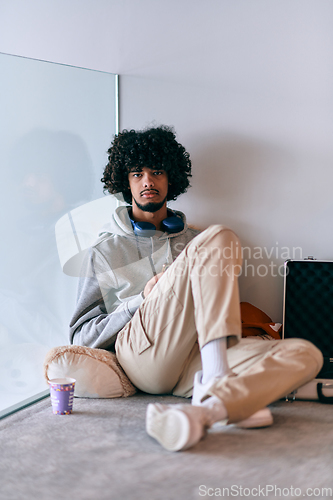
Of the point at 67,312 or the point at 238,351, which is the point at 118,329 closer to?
the point at 67,312

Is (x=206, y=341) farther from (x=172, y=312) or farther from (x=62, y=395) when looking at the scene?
(x=62, y=395)

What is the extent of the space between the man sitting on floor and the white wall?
0.20 metres

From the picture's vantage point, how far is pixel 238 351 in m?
1.44

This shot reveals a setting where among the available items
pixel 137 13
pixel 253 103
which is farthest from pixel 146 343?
pixel 137 13

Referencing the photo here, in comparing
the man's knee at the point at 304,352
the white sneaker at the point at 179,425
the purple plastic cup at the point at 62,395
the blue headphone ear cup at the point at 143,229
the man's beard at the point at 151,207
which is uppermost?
the man's beard at the point at 151,207

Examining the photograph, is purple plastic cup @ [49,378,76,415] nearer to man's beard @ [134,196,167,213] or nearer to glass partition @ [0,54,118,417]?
glass partition @ [0,54,118,417]

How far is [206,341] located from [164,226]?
82cm

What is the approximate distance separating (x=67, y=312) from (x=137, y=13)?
4.90 feet

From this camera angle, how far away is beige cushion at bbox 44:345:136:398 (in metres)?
1.60

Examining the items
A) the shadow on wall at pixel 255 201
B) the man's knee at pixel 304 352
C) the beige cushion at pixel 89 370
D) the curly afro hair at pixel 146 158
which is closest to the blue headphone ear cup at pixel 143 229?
the curly afro hair at pixel 146 158

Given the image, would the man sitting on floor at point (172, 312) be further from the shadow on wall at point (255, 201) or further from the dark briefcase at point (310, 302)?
the dark briefcase at point (310, 302)

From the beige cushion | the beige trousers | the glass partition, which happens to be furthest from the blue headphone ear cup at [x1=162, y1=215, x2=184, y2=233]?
the beige cushion

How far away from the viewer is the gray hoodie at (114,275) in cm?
170

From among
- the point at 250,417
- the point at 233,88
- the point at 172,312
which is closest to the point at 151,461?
the point at 250,417
